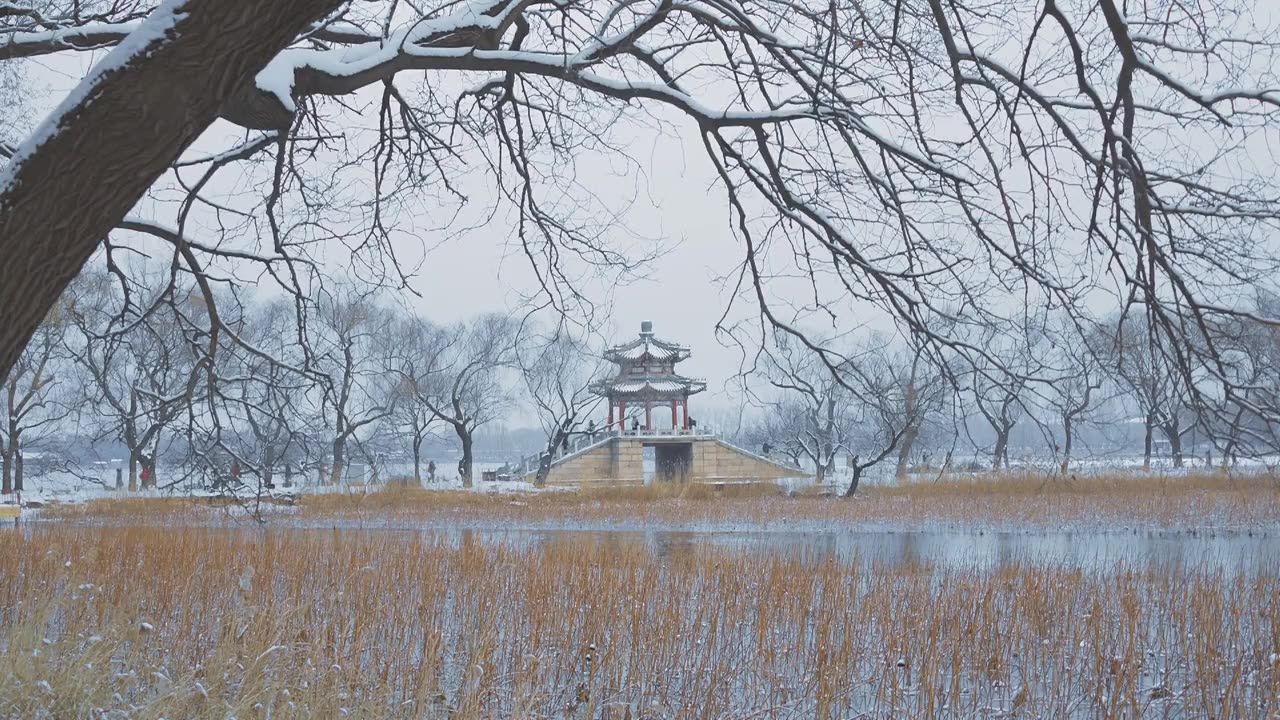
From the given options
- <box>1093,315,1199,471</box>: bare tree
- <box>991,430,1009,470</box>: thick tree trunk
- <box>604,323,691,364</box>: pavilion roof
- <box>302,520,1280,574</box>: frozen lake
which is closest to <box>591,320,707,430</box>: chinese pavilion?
<box>604,323,691,364</box>: pavilion roof

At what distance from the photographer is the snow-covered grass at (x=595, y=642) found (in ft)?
13.3

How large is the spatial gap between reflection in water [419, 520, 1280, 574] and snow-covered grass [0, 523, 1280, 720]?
281 cm

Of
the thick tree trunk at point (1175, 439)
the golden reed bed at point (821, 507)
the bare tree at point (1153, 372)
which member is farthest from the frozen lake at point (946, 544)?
the bare tree at point (1153, 372)

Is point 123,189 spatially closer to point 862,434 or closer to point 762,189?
point 762,189

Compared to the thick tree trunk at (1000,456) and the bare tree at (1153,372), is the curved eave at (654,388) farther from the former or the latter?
the bare tree at (1153,372)

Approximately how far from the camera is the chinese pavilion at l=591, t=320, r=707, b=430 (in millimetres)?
35000

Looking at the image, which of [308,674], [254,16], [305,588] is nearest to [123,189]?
[254,16]

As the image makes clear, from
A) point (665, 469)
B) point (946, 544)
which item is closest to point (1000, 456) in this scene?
point (946, 544)

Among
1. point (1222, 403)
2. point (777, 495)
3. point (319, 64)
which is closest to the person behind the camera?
point (1222, 403)

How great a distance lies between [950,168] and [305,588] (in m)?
4.81

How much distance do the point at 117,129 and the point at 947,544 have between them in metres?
12.3

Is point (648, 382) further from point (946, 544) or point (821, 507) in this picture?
point (946, 544)

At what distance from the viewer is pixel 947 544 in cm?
1294

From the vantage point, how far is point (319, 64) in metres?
3.85
